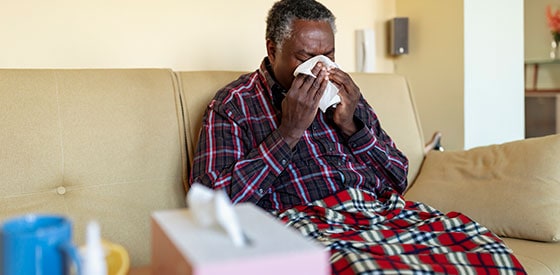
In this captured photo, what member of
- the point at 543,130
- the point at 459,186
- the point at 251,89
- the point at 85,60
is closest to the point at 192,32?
the point at 85,60

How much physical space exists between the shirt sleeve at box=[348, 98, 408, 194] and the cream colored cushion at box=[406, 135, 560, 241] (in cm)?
15

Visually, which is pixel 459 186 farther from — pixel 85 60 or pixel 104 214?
pixel 85 60

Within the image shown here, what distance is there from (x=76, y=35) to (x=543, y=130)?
147 inches

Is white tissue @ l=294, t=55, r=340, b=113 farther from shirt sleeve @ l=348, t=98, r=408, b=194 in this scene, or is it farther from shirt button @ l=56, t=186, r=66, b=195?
shirt button @ l=56, t=186, r=66, b=195

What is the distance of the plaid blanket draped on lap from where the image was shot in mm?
1011

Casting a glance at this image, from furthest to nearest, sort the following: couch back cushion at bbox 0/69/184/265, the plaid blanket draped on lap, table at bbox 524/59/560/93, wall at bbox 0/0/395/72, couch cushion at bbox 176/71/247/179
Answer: table at bbox 524/59/560/93
wall at bbox 0/0/395/72
couch cushion at bbox 176/71/247/179
couch back cushion at bbox 0/69/184/265
the plaid blanket draped on lap

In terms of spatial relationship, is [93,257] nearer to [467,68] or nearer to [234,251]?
[234,251]

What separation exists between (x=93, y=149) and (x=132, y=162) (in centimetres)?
10

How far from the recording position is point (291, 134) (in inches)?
52.2

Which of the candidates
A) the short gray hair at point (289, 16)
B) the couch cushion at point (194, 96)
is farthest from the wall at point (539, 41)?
the couch cushion at point (194, 96)

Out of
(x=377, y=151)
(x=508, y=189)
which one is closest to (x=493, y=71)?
(x=508, y=189)

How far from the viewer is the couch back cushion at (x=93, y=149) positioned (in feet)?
4.20

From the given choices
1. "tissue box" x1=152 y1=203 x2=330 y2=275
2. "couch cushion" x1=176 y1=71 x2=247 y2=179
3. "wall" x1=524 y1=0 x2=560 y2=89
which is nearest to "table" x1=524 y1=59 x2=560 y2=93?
"wall" x1=524 y1=0 x2=560 y2=89

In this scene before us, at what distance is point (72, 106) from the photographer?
53.2 inches
